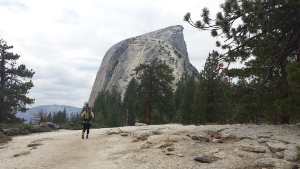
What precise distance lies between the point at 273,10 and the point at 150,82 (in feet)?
75.6

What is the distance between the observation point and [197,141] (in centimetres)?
1187

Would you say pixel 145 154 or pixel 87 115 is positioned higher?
pixel 87 115

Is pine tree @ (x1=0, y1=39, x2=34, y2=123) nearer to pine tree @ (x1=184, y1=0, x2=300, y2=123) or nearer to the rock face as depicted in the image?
Answer: pine tree @ (x1=184, y1=0, x2=300, y2=123)

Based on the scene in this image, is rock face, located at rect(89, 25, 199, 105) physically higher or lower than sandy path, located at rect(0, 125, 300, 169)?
higher

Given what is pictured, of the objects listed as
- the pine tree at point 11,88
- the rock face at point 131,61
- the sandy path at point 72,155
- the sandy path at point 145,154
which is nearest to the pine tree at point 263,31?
the sandy path at point 145,154

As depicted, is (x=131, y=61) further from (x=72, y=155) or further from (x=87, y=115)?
(x=72, y=155)

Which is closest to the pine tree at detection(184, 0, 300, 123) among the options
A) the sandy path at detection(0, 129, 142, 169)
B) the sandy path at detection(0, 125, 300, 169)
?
the sandy path at detection(0, 125, 300, 169)

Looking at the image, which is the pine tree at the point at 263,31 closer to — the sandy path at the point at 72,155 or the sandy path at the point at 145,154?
the sandy path at the point at 145,154

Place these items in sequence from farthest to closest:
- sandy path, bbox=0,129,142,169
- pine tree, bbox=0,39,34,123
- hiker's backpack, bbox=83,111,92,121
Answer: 1. pine tree, bbox=0,39,34,123
2. hiker's backpack, bbox=83,111,92,121
3. sandy path, bbox=0,129,142,169

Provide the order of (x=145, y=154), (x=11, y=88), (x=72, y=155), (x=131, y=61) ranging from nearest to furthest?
(x=145, y=154), (x=72, y=155), (x=11, y=88), (x=131, y=61)

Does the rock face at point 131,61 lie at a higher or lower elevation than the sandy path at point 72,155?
higher

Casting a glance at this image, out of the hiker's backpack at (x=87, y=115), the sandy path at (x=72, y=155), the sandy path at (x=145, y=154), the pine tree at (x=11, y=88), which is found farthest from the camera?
the pine tree at (x=11, y=88)

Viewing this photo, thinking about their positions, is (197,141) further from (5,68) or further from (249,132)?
(5,68)

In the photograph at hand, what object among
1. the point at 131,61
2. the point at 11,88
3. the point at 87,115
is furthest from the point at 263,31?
the point at 131,61
